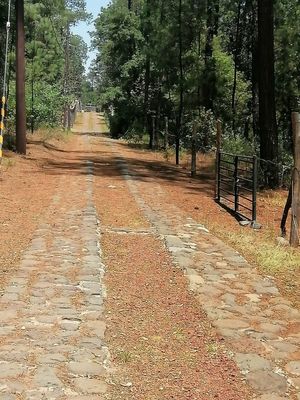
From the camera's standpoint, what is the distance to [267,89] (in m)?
14.9

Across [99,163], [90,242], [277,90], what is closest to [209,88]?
[277,90]

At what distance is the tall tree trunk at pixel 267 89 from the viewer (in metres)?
14.7

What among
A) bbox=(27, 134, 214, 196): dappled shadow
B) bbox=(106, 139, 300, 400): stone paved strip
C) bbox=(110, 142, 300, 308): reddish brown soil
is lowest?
bbox=(106, 139, 300, 400): stone paved strip

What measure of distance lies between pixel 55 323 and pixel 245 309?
1770mm

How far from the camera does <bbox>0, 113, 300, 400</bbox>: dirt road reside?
352 cm

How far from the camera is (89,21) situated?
51.7m

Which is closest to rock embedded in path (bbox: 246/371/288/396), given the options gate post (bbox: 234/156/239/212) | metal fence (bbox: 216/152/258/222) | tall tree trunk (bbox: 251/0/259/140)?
metal fence (bbox: 216/152/258/222)

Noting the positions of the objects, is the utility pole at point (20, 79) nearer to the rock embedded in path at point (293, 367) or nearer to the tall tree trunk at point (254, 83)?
the tall tree trunk at point (254, 83)

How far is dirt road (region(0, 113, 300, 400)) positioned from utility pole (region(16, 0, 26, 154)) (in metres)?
11.6

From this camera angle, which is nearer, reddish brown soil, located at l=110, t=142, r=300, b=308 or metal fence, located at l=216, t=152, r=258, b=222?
reddish brown soil, located at l=110, t=142, r=300, b=308

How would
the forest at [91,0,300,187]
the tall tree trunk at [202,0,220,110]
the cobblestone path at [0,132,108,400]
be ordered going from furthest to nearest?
the tall tree trunk at [202,0,220,110] → the forest at [91,0,300,187] → the cobblestone path at [0,132,108,400]

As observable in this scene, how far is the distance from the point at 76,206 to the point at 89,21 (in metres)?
44.9

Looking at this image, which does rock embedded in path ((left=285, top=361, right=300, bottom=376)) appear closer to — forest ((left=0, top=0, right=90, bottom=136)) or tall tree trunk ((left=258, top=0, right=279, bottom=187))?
tall tree trunk ((left=258, top=0, right=279, bottom=187))

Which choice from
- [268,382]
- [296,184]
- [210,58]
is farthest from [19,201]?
[210,58]
